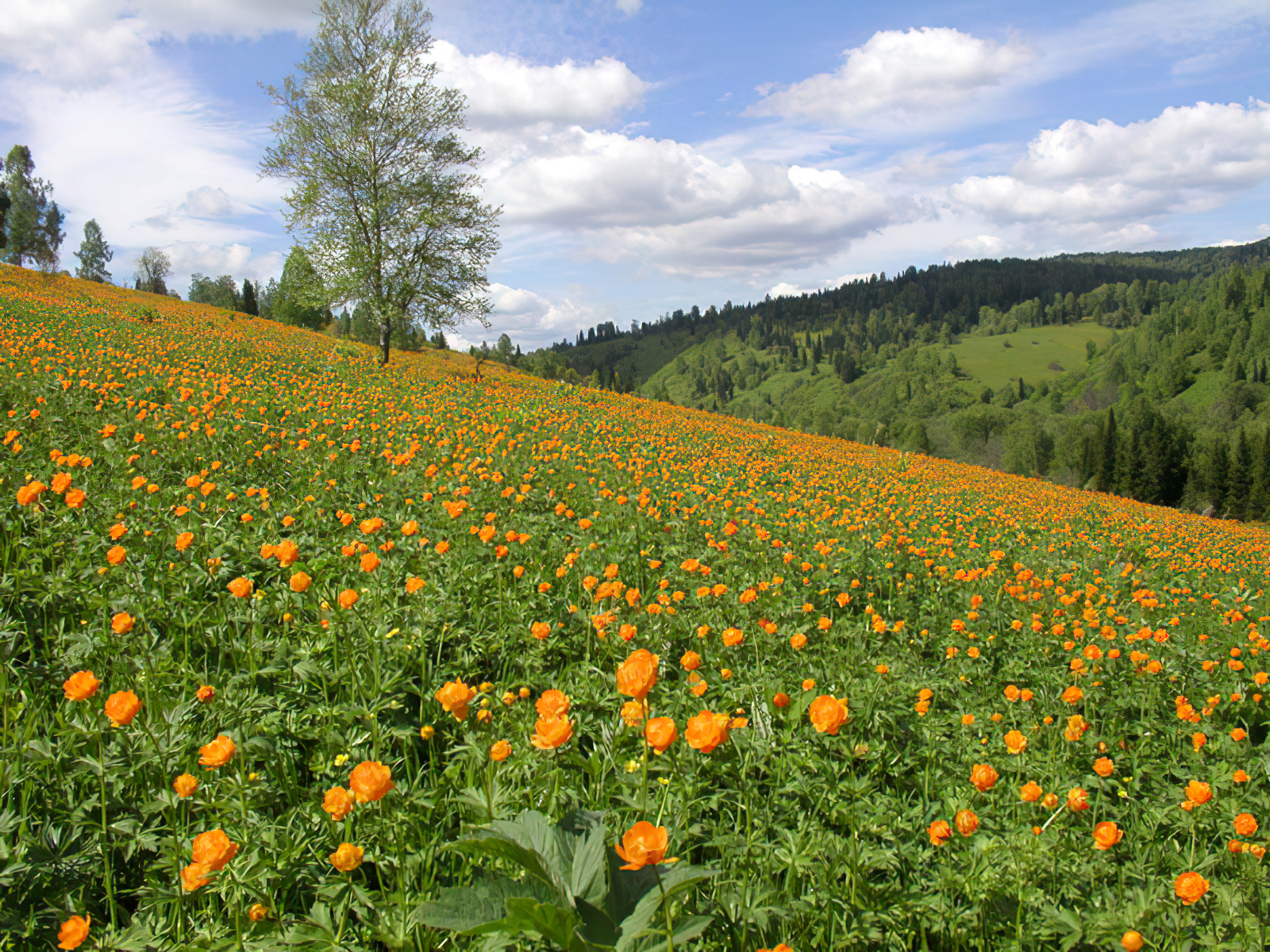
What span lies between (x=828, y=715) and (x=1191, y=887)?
1.21 metres

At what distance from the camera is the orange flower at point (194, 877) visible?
1.55 m

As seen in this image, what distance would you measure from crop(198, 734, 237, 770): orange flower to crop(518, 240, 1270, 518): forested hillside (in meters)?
25.3

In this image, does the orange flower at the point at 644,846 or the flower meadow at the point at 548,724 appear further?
the flower meadow at the point at 548,724

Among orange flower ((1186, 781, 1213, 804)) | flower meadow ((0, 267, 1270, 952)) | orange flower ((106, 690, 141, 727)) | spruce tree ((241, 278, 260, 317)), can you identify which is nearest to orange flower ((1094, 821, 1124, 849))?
flower meadow ((0, 267, 1270, 952))

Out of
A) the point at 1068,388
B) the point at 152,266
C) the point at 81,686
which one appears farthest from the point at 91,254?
the point at 1068,388

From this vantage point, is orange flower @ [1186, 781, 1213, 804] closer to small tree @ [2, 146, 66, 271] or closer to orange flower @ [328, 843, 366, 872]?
orange flower @ [328, 843, 366, 872]

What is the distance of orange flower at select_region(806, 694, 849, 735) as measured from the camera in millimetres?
1888

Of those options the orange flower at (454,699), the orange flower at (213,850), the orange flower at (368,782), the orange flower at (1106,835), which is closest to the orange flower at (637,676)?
the orange flower at (454,699)

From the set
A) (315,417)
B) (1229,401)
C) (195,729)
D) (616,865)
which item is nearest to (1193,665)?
(616,865)

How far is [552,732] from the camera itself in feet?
5.62

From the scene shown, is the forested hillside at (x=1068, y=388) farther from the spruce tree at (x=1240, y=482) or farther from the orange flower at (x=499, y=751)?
the orange flower at (x=499, y=751)

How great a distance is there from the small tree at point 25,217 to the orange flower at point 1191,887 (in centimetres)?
6556

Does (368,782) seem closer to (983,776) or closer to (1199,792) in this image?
(983,776)

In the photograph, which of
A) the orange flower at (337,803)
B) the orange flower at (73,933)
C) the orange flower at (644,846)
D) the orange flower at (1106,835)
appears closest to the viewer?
the orange flower at (644,846)
